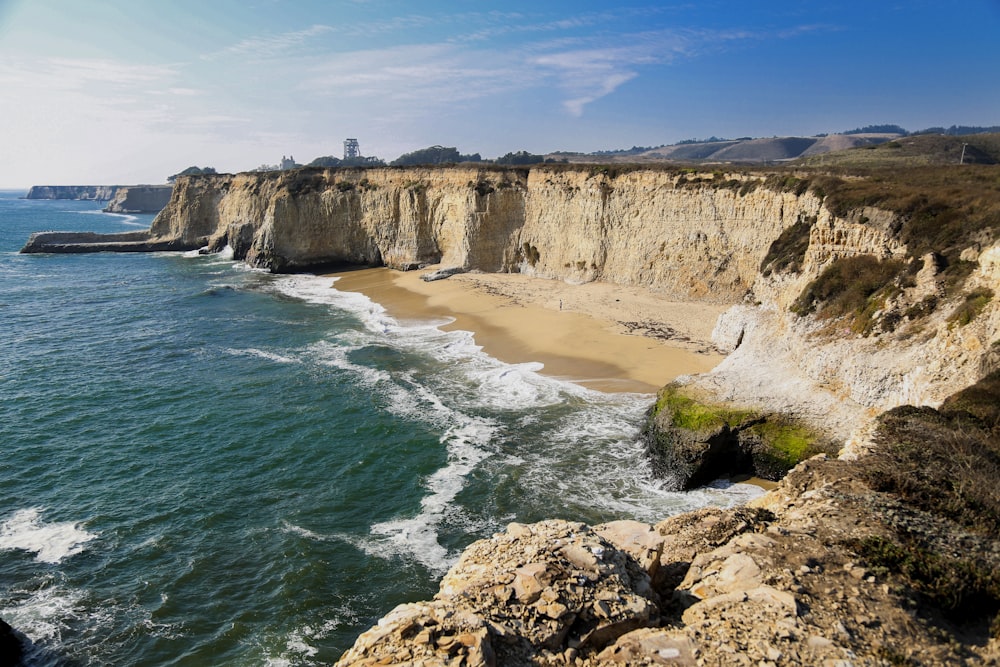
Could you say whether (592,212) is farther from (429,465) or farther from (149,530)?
(149,530)

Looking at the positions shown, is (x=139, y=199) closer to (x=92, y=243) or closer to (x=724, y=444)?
(x=92, y=243)

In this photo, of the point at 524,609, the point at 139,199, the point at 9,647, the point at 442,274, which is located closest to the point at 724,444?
the point at 524,609

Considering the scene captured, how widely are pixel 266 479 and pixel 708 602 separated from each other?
12815mm

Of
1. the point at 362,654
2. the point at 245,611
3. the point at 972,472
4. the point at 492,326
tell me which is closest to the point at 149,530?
the point at 245,611

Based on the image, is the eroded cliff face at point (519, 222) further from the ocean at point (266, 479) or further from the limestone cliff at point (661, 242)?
the ocean at point (266, 479)

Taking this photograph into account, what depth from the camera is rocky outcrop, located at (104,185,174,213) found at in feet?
411

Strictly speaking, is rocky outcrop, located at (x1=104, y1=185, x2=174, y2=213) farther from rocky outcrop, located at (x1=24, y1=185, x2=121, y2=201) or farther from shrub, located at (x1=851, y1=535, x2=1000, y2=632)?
shrub, located at (x1=851, y1=535, x2=1000, y2=632)

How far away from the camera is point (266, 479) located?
15789 millimetres

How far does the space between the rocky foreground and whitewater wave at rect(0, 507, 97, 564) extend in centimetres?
1098

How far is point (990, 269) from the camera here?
1341cm

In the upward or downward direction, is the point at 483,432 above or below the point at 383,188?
below

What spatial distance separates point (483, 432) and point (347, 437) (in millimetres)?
4302

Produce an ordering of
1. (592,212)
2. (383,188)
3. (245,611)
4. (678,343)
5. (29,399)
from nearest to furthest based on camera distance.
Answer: (245,611) → (29,399) → (678,343) → (592,212) → (383,188)

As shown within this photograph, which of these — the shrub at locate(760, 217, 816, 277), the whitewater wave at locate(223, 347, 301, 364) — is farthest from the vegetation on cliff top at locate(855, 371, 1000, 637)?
the whitewater wave at locate(223, 347, 301, 364)
